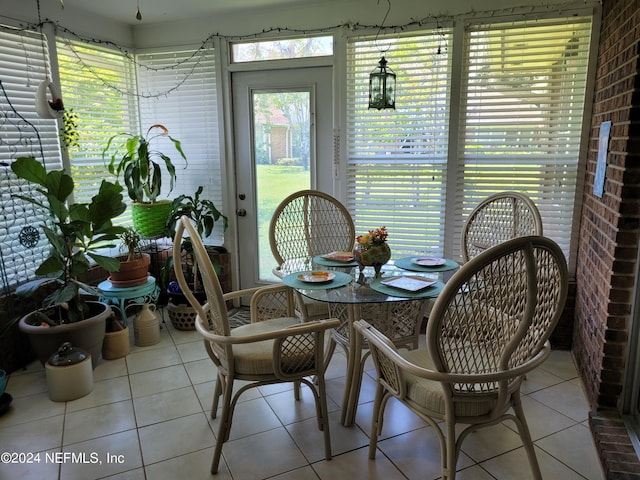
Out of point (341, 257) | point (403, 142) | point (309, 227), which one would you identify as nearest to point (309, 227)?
point (309, 227)

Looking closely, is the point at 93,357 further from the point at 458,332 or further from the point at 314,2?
the point at 314,2

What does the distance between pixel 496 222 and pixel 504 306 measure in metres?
1.51

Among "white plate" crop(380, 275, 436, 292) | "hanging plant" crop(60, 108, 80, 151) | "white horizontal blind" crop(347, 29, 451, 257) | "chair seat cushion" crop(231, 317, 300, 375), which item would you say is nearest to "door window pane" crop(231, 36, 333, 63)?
"white horizontal blind" crop(347, 29, 451, 257)

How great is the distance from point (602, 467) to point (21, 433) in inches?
105

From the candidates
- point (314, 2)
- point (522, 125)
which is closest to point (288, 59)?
point (314, 2)

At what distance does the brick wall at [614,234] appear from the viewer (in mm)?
2037

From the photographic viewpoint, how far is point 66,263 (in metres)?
2.71

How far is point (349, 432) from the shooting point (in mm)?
2238

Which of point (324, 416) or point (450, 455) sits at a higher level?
point (450, 455)

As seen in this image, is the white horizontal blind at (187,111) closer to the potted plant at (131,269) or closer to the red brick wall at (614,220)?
the potted plant at (131,269)

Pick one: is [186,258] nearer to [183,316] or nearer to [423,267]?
[183,316]

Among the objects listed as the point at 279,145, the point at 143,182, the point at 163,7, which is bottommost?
the point at 143,182

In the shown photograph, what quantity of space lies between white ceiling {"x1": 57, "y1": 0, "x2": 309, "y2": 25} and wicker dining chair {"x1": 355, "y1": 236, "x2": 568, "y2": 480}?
8.48 ft

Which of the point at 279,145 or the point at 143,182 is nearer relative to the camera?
the point at 143,182
